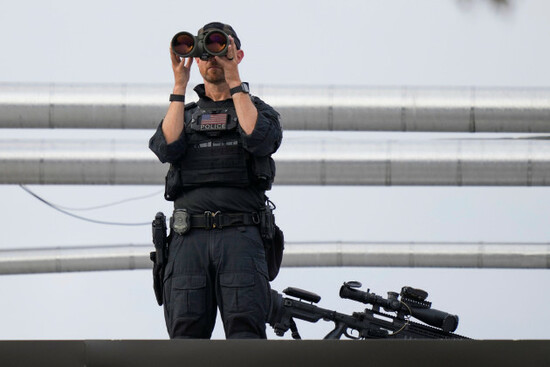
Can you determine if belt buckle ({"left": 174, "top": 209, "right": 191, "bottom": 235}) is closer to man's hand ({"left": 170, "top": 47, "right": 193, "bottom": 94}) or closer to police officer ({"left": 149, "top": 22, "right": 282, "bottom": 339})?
police officer ({"left": 149, "top": 22, "right": 282, "bottom": 339})

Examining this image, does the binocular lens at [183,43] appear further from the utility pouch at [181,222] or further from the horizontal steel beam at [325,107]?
the horizontal steel beam at [325,107]

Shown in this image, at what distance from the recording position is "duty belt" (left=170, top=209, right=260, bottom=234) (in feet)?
13.9

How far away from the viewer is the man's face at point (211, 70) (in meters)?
4.25

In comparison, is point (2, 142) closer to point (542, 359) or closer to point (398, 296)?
point (398, 296)

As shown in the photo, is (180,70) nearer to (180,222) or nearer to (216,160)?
(216,160)

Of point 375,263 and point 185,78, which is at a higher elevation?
point 185,78

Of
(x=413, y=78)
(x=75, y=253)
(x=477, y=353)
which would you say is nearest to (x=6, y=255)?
(x=75, y=253)

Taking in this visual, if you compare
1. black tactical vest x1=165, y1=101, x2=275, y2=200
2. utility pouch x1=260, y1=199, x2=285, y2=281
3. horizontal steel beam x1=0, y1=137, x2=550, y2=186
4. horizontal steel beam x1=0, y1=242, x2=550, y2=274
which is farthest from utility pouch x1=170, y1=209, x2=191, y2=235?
horizontal steel beam x1=0, y1=242, x2=550, y2=274

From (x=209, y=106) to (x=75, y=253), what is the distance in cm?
643

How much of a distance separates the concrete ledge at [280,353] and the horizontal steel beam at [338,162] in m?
5.90

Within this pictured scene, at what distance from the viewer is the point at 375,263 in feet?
34.3

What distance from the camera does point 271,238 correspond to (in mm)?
4379

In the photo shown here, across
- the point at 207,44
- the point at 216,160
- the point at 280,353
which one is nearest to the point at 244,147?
the point at 216,160

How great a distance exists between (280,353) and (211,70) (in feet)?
6.07
